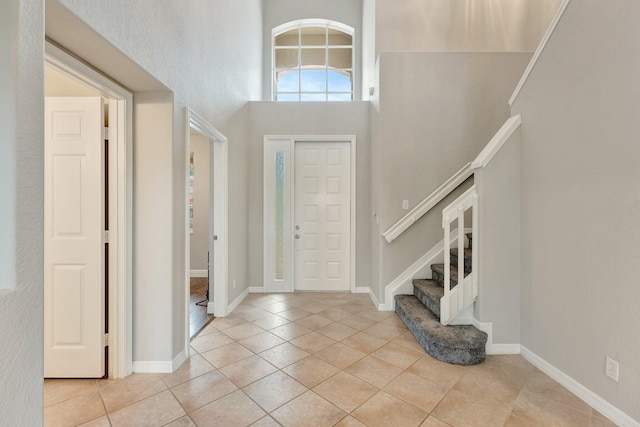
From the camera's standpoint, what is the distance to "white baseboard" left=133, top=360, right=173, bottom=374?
2.20 meters

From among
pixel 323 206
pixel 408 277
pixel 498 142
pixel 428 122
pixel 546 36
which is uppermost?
pixel 546 36

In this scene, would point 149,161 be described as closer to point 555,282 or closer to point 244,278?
point 244,278

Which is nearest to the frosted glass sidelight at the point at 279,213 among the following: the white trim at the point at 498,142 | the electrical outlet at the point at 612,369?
the white trim at the point at 498,142

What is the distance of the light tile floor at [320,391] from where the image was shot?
1.71m

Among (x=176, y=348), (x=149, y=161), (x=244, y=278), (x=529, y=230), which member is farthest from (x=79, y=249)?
(x=529, y=230)

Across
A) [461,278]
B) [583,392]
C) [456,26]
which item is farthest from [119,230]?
[456,26]

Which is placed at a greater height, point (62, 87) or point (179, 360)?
point (62, 87)

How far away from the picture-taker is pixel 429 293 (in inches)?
117

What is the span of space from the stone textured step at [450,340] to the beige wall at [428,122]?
36.4 inches

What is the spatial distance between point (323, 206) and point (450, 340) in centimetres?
257

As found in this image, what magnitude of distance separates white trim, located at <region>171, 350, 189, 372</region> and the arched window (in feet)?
15.0

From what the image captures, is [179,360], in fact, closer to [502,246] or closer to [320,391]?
[320,391]

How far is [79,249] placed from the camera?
2088 millimetres

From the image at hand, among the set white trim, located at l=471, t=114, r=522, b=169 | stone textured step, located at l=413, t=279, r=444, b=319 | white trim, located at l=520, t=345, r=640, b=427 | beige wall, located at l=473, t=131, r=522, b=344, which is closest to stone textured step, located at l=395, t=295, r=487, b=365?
stone textured step, located at l=413, t=279, r=444, b=319
